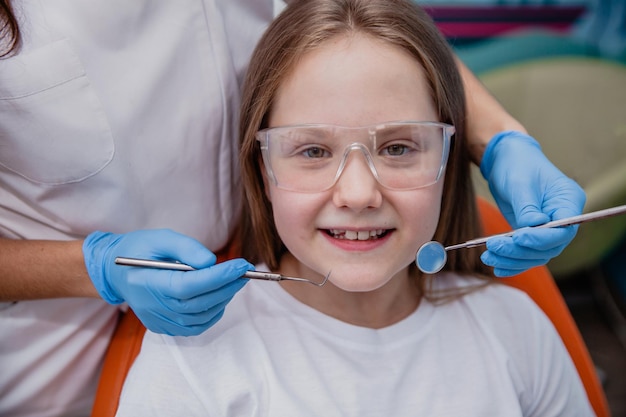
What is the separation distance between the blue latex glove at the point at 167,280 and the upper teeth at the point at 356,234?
16cm

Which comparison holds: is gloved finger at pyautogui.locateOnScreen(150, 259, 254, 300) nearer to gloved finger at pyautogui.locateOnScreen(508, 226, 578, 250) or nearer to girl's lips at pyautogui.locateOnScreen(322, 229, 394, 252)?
girl's lips at pyautogui.locateOnScreen(322, 229, 394, 252)

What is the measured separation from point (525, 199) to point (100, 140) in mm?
770

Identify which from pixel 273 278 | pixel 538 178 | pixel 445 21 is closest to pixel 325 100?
pixel 273 278

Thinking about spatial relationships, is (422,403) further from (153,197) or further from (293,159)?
(153,197)

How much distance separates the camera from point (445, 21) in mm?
2656

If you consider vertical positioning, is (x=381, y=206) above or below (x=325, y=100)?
below

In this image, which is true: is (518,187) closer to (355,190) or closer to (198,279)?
(355,190)

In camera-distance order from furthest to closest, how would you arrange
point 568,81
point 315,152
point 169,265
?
point 568,81
point 315,152
point 169,265

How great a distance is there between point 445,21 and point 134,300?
6.50 feet

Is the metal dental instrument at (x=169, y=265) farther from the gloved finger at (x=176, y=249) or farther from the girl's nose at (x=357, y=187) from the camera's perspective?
the girl's nose at (x=357, y=187)

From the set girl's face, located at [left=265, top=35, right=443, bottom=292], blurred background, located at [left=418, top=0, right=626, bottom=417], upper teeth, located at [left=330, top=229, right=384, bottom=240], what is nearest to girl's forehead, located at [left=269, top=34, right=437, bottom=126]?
girl's face, located at [left=265, top=35, right=443, bottom=292]

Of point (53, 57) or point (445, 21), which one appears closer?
point (53, 57)

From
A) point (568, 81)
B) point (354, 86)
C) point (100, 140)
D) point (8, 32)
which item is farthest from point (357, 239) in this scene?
point (568, 81)

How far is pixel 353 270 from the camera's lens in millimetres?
1100
